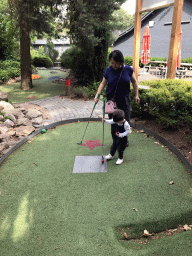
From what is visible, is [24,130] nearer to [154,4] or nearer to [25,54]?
[154,4]

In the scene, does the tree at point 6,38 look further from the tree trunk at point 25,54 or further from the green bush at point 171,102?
the green bush at point 171,102

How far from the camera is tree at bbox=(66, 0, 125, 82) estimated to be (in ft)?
28.8

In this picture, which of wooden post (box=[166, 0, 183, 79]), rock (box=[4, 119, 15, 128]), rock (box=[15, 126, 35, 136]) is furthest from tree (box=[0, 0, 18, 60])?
wooden post (box=[166, 0, 183, 79])

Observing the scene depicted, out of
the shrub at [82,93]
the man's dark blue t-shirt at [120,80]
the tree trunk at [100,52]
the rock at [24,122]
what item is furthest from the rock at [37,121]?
the tree trunk at [100,52]

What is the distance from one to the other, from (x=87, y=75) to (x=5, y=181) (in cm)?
833

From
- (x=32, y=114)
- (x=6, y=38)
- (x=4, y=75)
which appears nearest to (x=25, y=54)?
(x=4, y=75)

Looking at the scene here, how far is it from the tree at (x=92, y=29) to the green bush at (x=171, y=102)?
487 centimetres

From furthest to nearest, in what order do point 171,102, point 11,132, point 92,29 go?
point 92,29, point 11,132, point 171,102

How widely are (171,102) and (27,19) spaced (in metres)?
8.06

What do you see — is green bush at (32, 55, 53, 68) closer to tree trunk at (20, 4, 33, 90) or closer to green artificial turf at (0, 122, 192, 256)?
tree trunk at (20, 4, 33, 90)

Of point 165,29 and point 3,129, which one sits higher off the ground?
point 165,29

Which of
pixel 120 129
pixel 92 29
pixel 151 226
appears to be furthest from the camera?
pixel 92 29

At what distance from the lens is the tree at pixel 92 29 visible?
8766mm

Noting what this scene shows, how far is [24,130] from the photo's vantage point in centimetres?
552
